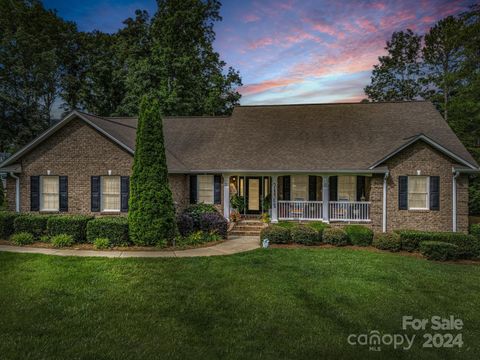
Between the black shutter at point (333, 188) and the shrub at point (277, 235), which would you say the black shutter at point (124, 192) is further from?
the black shutter at point (333, 188)

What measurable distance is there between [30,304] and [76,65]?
3927 cm

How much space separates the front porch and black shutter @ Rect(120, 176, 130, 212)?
4.76 meters

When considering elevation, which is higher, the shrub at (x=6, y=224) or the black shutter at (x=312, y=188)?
the black shutter at (x=312, y=188)

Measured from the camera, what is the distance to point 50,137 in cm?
1476

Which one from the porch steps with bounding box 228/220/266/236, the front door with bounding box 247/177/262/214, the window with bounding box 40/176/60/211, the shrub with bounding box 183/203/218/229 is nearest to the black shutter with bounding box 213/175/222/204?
the shrub with bounding box 183/203/218/229

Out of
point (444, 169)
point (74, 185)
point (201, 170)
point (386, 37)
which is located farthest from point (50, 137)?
point (386, 37)

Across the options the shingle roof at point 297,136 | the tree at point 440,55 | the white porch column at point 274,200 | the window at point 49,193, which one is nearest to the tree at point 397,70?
the tree at point 440,55

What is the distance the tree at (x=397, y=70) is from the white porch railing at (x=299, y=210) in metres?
23.4

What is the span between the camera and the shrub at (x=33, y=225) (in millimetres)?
12523

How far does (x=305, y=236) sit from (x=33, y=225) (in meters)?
10.8

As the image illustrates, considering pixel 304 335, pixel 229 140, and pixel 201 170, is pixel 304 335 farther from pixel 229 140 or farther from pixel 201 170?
pixel 229 140

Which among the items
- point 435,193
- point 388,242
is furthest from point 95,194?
point 435,193

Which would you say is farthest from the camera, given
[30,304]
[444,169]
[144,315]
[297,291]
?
[444,169]

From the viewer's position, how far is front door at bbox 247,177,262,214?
18219mm
